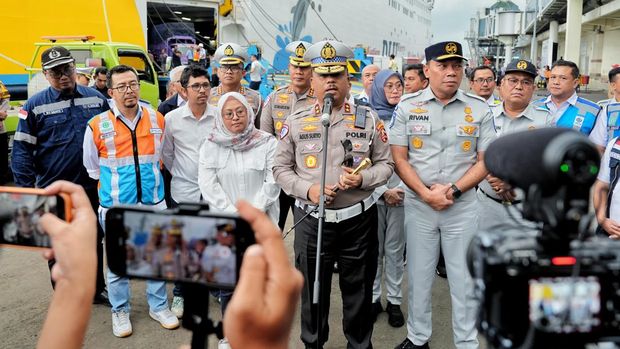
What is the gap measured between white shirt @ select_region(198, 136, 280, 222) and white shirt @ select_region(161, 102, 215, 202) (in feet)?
1.26

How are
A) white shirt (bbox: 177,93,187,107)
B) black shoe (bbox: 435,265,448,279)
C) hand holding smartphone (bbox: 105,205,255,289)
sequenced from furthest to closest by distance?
white shirt (bbox: 177,93,187,107) < black shoe (bbox: 435,265,448,279) < hand holding smartphone (bbox: 105,205,255,289)

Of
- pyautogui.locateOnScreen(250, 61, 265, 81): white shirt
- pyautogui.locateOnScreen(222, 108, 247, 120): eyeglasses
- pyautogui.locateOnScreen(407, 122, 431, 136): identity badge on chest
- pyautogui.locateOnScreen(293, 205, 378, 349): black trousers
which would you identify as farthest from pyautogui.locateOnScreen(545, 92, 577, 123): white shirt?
pyautogui.locateOnScreen(250, 61, 265, 81): white shirt

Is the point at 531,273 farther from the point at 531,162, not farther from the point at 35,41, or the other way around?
the point at 35,41

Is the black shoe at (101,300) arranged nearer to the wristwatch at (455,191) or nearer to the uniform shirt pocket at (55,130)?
the uniform shirt pocket at (55,130)

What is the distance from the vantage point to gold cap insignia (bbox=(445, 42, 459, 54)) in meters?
3.46

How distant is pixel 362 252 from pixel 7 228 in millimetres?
2338

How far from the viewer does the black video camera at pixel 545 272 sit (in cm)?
106

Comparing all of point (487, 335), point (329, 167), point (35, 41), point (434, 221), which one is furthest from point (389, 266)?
point (35, 41)

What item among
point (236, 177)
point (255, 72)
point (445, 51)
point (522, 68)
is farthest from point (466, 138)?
point (255, 72)

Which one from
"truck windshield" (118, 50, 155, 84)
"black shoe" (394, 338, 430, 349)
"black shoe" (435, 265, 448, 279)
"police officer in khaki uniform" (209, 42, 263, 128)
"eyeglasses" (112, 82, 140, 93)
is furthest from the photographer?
"truck windshield" (118, 50, 155, 84)

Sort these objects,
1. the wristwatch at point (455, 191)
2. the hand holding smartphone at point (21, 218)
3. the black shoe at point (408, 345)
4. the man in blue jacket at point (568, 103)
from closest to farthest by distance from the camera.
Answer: the hand holding smartphone at point (21, 218) < the wristwatch at point (455, 191) < the black shoe at point (408, 345) < the man in blue jacket at point (568, 103)

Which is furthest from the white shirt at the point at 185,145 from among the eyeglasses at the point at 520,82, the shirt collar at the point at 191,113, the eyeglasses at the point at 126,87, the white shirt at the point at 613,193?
the white shirt at the point at 613,193

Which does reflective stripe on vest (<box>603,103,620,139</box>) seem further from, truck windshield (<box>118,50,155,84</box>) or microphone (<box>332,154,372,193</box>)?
truck windshield (<box>118,50,155,84</box>)

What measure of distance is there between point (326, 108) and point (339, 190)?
1.72ft
